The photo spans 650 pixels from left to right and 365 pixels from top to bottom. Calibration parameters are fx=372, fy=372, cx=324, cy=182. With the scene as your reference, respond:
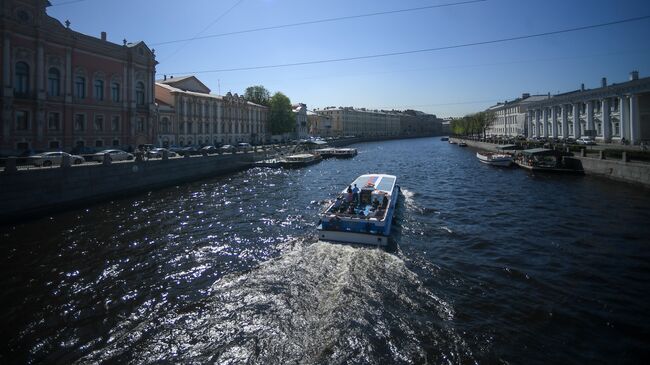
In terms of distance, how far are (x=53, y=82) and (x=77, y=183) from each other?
17972 mm

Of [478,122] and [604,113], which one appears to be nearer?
[604,113]

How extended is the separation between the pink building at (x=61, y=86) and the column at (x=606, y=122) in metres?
61.8

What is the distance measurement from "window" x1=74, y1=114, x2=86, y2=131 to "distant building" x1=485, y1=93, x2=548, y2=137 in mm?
85430

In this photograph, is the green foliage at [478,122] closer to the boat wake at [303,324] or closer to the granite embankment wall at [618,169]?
the granite embankment wall at [618,169]

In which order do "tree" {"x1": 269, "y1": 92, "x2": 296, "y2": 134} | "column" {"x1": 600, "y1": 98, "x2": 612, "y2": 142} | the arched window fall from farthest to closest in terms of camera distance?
"tree" {"x1": 269, "y1": 92, "x2": 296, "y2": 134} → "column" {"x1": 600, "y1": 98, "x2": 612, "y2": 142} → the arched window

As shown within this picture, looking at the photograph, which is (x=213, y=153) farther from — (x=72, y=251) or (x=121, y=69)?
(x=72, y=251)

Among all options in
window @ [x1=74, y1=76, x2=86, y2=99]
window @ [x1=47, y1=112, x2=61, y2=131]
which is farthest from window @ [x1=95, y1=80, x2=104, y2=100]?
window @ [x1=47, y1=112, x2=61, y2=131]

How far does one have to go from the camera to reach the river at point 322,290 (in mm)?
7477

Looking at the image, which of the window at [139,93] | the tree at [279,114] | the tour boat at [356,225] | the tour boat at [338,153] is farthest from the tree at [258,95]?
the tour boat at [356,225]

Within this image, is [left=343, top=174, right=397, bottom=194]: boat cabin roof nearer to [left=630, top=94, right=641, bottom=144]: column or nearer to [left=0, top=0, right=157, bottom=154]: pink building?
[left=0, top=0, right=157, bottom=154]: pink building

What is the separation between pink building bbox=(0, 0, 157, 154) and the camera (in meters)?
30.2

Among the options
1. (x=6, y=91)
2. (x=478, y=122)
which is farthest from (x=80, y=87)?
(x=478, y=122)

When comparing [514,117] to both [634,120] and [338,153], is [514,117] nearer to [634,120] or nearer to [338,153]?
[634,120]

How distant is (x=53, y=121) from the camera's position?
3350 centimetres
